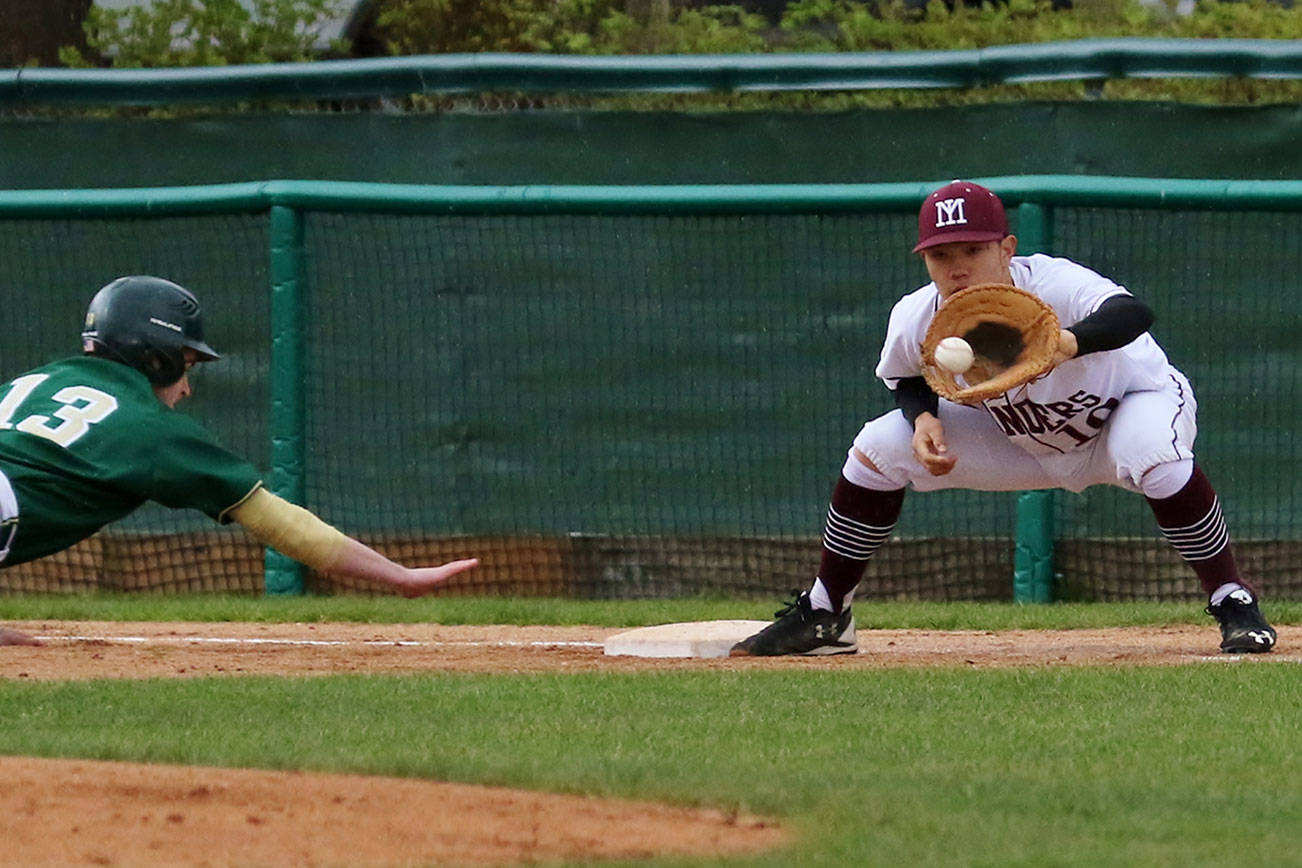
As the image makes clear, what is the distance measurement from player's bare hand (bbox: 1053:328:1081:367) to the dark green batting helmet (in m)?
2.21

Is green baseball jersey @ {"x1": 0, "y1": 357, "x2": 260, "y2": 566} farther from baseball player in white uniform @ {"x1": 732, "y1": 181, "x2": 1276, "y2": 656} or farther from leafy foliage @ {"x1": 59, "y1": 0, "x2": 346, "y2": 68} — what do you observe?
leafy foliage @ {"x1": 59, "y1": 0, "x2": 346, "y2": 68}

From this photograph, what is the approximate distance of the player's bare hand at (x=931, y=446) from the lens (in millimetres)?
5906

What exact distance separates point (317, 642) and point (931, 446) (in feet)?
7.91

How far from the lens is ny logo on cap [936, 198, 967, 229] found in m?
6.00

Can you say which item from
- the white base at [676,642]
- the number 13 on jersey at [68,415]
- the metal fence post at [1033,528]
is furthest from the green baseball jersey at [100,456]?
the metal fence post at [1033,528]

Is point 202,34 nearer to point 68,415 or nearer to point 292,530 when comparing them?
point 68,415

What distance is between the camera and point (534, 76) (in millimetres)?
9312

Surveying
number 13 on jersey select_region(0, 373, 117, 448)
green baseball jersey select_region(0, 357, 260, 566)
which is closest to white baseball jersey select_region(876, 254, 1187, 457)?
green baseball jersey select_region(0, 357, 260, 566)

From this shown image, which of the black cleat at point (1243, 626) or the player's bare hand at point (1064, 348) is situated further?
the black cleat at point (1243, 626)

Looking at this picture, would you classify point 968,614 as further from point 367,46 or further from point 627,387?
point 367,46

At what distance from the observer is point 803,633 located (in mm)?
6578

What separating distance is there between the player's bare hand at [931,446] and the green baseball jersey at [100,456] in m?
1.82

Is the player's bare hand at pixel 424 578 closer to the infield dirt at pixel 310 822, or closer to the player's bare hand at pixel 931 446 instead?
the infield dirt at pixel 310 822

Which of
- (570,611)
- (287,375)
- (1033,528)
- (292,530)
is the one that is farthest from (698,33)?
(292,530)
